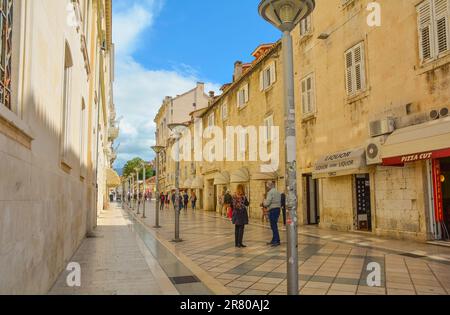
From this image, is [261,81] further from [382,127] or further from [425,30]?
[425,30]

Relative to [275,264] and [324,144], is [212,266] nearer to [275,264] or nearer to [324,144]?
[275,264]

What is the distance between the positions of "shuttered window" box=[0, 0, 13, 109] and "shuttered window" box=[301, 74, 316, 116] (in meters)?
13.9

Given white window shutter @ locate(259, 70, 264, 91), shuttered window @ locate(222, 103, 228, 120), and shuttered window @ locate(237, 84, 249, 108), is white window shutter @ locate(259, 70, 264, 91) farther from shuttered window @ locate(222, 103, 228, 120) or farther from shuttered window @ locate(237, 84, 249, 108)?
shuttered window @ locate(222, 103, 228, 120)

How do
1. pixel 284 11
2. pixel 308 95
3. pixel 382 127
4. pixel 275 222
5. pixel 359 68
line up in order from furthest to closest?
pixel 308 95 → pixel 359 68 → pixel 382 127 → pixel 275 222 → pixel 284 11

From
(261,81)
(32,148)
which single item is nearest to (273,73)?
(261,81)

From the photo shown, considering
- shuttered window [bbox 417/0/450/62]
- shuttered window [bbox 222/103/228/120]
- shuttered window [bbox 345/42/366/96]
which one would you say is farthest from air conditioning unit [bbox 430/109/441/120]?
shuttered window [bbox 222/103/228/120]

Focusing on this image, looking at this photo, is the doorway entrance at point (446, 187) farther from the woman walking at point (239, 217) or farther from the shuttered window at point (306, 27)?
the shuttered window at point (306, 27)

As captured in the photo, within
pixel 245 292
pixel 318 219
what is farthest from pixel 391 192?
pixel 245 292

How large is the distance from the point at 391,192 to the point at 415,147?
7.38ft

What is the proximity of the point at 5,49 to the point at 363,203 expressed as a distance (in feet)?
41.7

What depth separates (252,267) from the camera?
7.57 metres

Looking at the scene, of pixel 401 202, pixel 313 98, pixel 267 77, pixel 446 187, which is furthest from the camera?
pixel 267 77

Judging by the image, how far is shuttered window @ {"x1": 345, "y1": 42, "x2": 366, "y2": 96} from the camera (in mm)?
13402

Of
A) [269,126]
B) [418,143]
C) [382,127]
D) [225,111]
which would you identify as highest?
[225,111]
